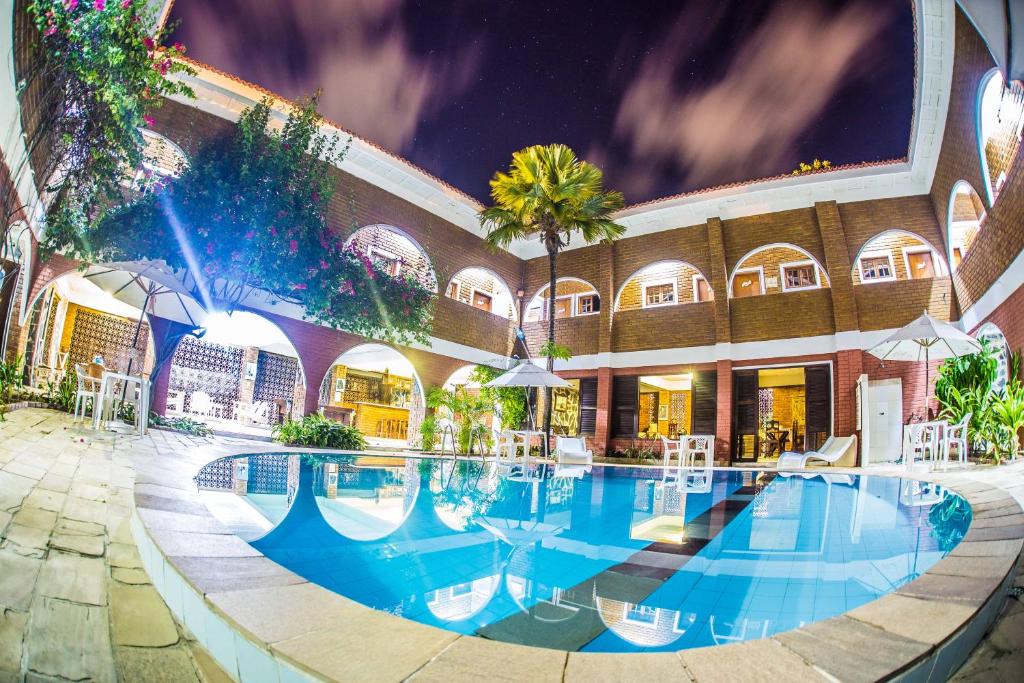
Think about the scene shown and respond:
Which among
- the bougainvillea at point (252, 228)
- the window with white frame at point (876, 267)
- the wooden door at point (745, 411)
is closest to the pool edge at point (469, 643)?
the bougainvillea at point (252, 228)

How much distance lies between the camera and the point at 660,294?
16.3 meters

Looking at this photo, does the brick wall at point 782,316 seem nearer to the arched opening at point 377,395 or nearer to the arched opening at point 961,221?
the arched opening at point 961,221

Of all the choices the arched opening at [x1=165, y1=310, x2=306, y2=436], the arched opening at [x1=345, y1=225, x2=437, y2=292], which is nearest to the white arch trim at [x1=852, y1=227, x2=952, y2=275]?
the arched opening at [x1=345, y1=225, x2=437, y2=292]

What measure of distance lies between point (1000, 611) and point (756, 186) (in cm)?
1373

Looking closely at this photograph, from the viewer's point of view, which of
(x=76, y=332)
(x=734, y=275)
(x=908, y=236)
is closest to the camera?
(x=908, y=236)

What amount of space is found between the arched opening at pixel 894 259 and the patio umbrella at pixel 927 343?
3.86 m

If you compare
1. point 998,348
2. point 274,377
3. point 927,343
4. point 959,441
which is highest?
point 998,348

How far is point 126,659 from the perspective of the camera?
4.97ft

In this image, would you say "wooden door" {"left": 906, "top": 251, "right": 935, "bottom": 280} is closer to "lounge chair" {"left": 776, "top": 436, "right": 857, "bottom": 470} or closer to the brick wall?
the brick wall

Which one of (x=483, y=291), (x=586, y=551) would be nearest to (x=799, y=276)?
Result: (x=483, y=291)

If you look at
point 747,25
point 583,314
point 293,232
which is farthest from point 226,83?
point 747,25

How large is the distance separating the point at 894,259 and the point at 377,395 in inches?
647

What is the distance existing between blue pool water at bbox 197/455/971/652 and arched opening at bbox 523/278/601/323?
11.6 m

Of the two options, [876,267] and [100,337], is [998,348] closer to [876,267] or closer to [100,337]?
[876,267]
